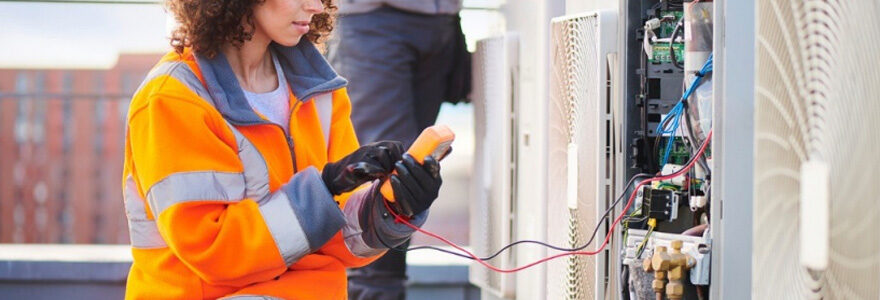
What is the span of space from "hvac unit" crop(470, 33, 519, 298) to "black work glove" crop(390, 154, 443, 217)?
1.19m

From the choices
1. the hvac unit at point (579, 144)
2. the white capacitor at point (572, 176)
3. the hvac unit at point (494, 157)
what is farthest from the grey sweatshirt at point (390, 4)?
the white capacitor at point (572, 176)

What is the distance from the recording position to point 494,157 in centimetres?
340

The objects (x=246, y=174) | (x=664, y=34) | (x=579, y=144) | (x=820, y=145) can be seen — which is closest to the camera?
(x=820, y=145)

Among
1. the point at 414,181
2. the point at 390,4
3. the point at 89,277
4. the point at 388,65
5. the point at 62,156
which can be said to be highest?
the point at 390,4

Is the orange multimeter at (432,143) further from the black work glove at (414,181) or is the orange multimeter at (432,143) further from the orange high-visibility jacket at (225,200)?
the orange high-visibility jacket at (225,200)

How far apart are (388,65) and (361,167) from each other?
1.39 m

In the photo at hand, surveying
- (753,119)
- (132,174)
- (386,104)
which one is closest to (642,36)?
(753,119)

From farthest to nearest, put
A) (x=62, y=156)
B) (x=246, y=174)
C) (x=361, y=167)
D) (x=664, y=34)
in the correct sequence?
(x=62, y=156) < (x=664, y=34) < (x=246, y=174) < (x=361, y=167)

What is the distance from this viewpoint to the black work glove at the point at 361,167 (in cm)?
198

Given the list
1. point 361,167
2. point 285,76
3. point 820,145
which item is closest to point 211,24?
point 285,76

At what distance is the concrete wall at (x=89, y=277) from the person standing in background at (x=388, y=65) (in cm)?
46

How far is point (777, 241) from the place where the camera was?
5.31 feet

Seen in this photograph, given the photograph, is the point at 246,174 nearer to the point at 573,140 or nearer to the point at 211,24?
the point at 211,24

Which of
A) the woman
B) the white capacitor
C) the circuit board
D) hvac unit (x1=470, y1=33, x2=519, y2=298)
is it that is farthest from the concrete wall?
the circuit board
